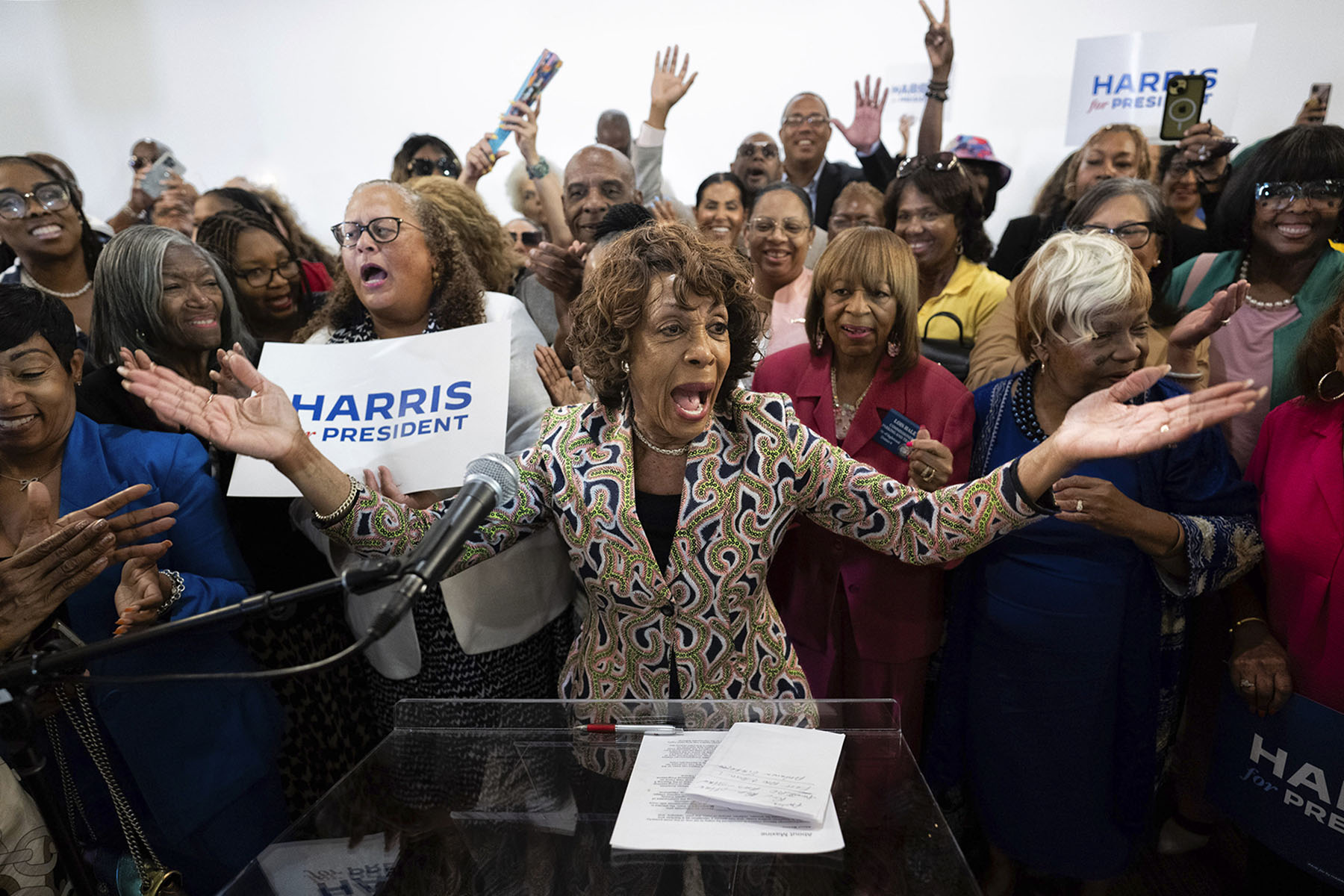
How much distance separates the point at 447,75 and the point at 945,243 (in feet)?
17.4

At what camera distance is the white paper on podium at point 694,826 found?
1216 mm

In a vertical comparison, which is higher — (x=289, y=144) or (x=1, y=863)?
(x=289, y=144)

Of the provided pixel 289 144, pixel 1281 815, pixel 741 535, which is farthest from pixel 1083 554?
pixel 289 144

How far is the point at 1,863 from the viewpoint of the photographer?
153cm

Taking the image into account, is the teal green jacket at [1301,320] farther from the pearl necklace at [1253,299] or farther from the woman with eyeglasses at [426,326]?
the woman with eyeglasses at [426,326]

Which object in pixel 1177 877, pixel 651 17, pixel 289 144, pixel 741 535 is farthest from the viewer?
pixel 289 144

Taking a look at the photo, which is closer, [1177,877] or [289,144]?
[1177,877]

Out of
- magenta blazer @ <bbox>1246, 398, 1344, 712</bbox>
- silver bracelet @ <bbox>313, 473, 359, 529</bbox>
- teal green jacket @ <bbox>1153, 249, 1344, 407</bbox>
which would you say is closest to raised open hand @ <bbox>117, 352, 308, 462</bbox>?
silver bracelet @ <bbox>313, 473, 359, 529</bbox>

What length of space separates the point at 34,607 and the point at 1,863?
0.47m

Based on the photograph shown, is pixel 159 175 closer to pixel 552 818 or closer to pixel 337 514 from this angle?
pixel 337 514

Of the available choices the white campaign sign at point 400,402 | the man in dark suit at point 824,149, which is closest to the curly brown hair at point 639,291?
the white campaign sign at point 400,402

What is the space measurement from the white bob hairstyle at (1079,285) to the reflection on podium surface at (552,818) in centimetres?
108

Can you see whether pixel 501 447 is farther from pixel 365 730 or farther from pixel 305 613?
pixel 365 730

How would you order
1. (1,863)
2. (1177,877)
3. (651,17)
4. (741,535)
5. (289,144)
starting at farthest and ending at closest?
1. (289,144)
2. (651,17)
3. (1177,877)
4. (741,535)
5. (1,863)
